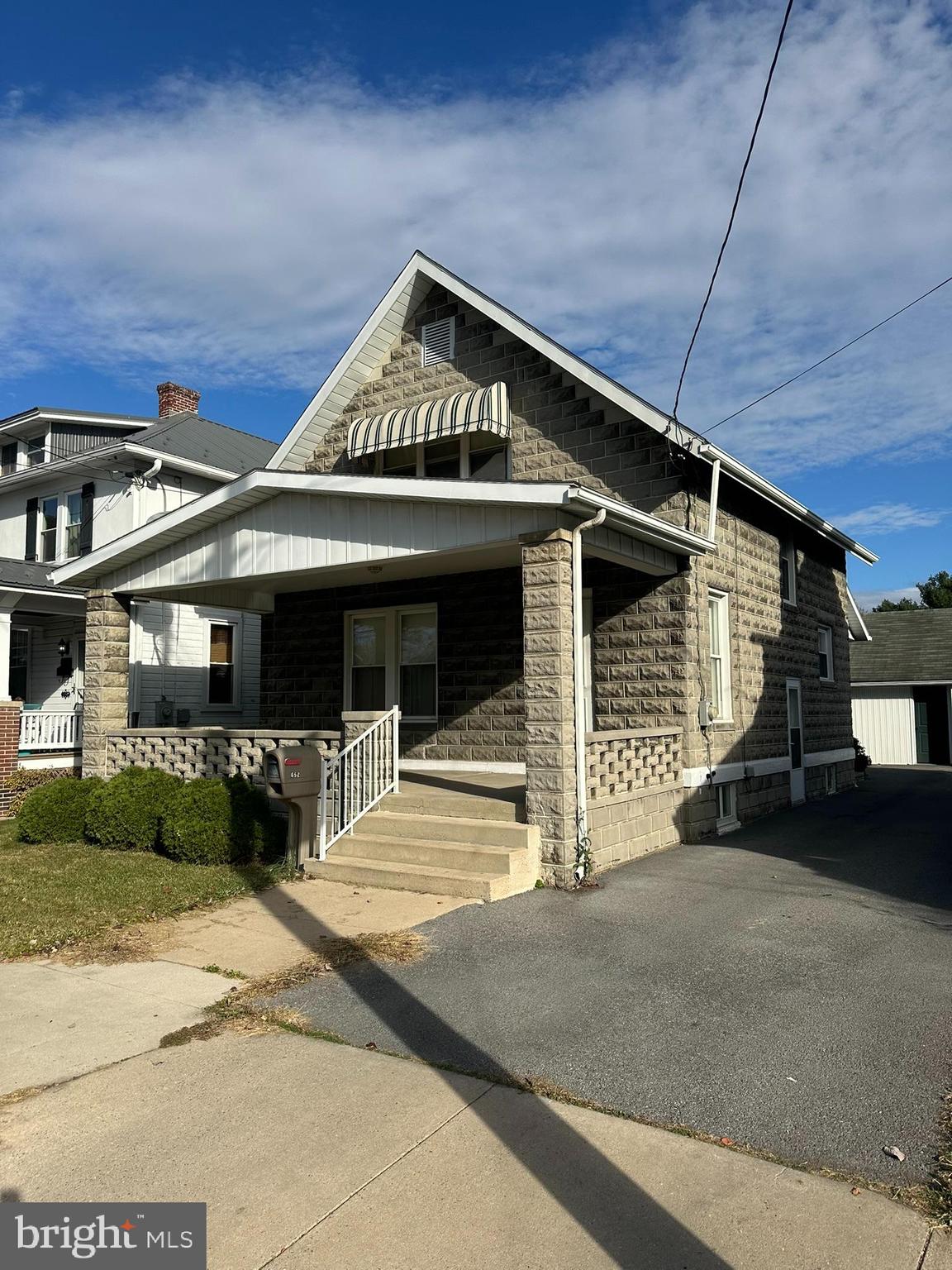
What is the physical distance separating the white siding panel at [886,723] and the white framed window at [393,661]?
1965cm

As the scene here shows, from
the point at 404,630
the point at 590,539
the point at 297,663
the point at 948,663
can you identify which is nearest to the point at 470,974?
the point at 590,539

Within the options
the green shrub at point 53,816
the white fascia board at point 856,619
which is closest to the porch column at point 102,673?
the green shrub at point 53,816

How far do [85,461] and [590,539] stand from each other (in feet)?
49.0

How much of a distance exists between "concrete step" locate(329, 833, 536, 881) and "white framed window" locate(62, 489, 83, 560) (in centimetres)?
1427

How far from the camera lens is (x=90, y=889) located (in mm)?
9328

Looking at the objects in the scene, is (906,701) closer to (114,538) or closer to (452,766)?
(452,766)

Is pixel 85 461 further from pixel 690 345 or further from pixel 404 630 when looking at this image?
pixel 690 345

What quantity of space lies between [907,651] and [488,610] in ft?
70.1

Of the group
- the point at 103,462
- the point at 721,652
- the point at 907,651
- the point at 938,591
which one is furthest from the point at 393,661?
the point at 938,591

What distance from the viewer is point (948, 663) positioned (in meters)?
28.2

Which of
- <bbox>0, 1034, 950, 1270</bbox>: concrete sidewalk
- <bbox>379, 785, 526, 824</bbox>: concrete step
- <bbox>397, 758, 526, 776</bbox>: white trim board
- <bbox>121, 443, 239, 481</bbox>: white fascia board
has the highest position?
<bbox>121, 443, 239, 481</bbox>: white fascia board

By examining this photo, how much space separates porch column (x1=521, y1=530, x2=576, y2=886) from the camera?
30.0 ft

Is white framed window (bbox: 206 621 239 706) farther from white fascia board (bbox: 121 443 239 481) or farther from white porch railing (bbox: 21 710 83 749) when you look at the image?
white porch railing (bbox: 21 710 83 749)

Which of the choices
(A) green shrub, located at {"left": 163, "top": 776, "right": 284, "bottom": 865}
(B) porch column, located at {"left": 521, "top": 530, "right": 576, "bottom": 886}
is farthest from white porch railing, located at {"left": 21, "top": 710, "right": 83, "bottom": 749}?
(B) porch column, located at {"left": 521, "top": 530, "right": 576, "bottom": 886}
